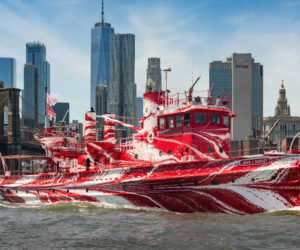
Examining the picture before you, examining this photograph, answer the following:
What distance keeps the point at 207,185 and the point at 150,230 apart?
430 cm

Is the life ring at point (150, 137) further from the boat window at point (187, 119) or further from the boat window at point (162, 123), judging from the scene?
the boat window at point (187, 119)

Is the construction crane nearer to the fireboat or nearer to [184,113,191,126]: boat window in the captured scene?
the fireboat

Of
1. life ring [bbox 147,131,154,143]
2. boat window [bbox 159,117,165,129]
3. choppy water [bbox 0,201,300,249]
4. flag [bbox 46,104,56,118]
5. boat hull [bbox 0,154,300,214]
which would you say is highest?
flag [bbox 46,104,56,118]

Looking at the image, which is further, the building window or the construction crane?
the construction crane

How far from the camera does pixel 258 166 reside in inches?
832

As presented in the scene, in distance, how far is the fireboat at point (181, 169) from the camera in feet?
68.8

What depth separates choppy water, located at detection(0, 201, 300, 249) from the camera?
16.7 m

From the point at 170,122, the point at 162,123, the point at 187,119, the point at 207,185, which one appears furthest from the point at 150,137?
the point at 207,185

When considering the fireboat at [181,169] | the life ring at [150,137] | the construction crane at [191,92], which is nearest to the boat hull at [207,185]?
the fireboat at [181,169]

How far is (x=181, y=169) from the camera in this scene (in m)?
22.8

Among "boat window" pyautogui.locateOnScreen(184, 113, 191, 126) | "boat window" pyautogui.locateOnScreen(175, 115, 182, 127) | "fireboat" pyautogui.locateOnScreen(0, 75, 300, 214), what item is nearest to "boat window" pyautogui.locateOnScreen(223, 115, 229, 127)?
"fireboat" pyautogui.locateOnScreen(0, 75, 300, 214)

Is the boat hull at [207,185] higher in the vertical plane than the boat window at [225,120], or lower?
lower

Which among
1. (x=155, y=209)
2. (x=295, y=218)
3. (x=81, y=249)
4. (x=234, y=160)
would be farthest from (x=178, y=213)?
(x=81, y=249)

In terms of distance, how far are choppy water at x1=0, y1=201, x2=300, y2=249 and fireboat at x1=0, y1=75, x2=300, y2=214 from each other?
77 centimetres
